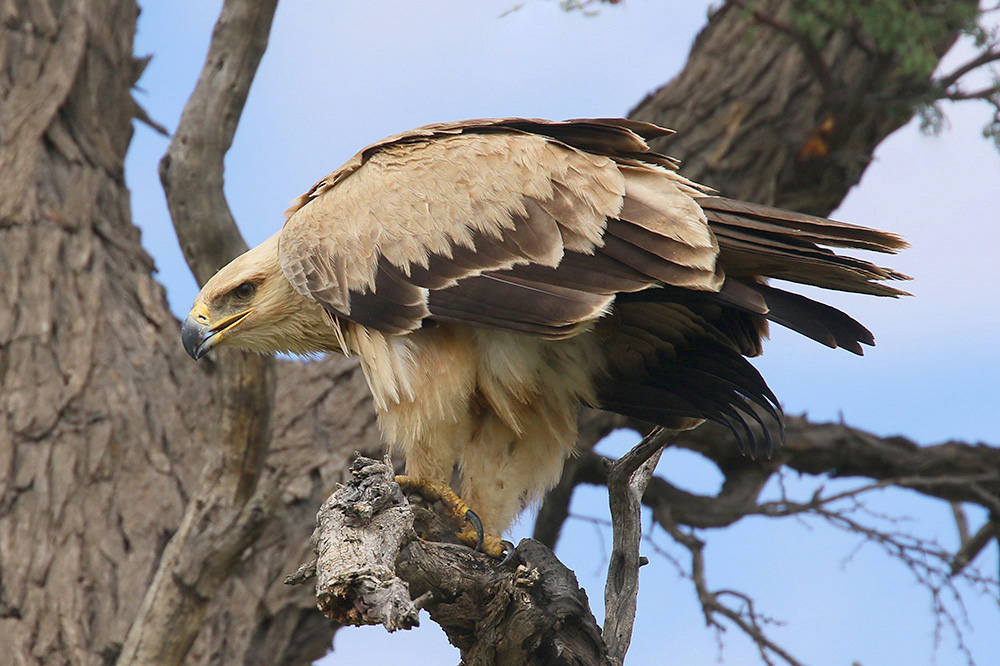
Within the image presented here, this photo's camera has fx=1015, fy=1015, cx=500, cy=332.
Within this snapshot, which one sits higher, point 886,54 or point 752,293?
point 886,54

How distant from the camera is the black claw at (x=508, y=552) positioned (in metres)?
3.24

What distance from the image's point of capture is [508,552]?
340 centimetres

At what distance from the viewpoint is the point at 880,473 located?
7477 millimetres

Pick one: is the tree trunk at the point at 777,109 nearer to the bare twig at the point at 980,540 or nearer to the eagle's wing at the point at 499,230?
the bare twig at the point at 980,540

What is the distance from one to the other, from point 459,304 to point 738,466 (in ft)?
15.5

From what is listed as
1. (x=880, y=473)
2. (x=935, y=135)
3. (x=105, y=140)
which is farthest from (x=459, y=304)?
(x=880, y=473)

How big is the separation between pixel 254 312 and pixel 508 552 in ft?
4.44

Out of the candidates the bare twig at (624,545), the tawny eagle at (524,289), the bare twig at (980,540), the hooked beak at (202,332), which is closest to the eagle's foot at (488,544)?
the tawny eagle at (524,289)

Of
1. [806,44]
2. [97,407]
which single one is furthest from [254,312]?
[806,44]

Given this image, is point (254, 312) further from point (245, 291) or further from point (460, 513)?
point (460, 513)

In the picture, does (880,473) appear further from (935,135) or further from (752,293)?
(752,293)

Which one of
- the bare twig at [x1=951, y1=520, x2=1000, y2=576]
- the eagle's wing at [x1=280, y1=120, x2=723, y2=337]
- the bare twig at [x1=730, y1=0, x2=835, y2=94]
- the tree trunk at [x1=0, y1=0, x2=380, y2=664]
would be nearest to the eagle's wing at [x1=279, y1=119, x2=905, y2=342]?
the eagle's wing at [x1=280, y1=120, x2=723, y2=337]

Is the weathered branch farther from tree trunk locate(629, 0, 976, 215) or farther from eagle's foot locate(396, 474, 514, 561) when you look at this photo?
tree trunk locate(629, 0, 976, 215)

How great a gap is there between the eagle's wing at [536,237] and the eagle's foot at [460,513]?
541 millimetres
